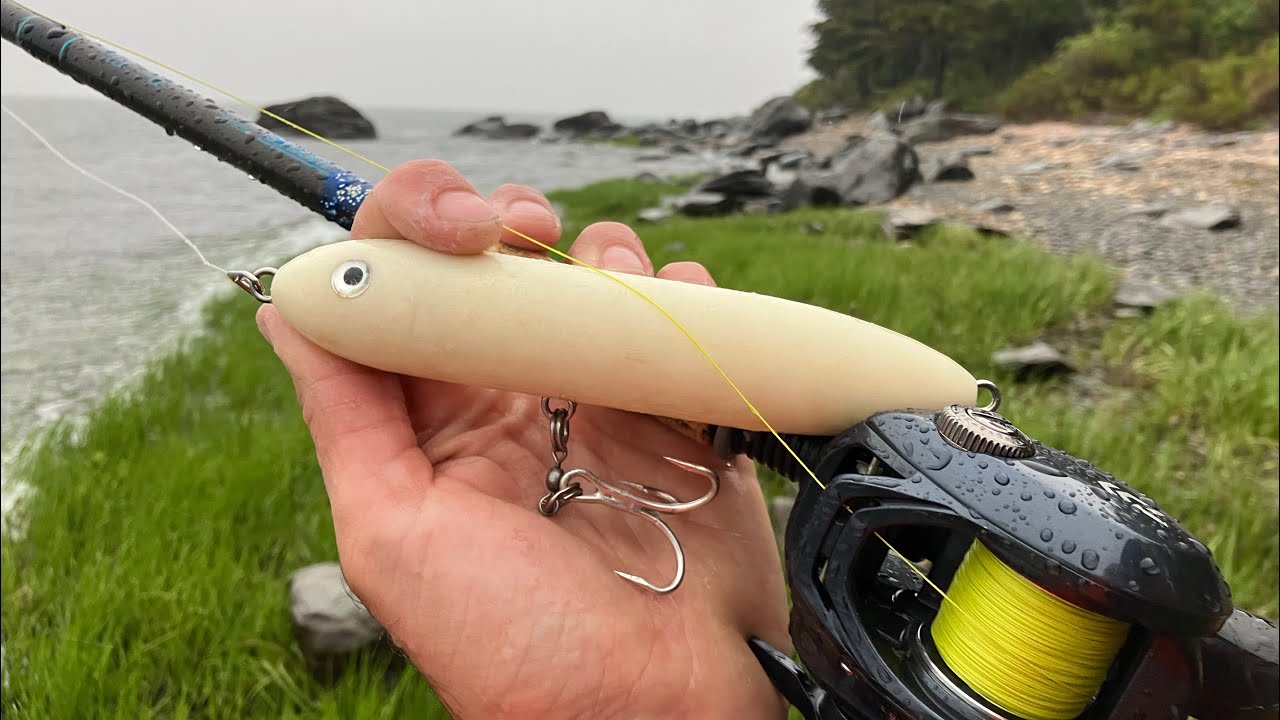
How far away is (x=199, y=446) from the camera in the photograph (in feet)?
10.0

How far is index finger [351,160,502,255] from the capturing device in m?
1.20

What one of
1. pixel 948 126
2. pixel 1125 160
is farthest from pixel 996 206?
pixel 948 126

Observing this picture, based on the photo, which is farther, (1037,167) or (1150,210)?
(1037,167)

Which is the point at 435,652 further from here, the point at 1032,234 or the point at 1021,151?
the point at 1021,151

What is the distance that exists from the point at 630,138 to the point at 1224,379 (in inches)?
1418

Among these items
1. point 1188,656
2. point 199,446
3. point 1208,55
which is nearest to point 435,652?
point 1188,656

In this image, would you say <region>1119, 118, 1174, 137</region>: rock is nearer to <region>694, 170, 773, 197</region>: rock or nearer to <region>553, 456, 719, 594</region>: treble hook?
<region>694, 170, 773, 197</region>: rock

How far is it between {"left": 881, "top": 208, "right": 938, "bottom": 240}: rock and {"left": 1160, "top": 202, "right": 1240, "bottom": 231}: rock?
1.81 meters

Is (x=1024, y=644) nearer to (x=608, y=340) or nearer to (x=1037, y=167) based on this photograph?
(x=608, y=340)

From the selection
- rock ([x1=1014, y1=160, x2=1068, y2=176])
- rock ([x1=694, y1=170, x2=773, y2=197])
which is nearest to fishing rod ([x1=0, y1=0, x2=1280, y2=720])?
rock ([x1=1014, y1=160, x2=1068, y2=176])

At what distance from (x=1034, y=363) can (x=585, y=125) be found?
38.6 meters

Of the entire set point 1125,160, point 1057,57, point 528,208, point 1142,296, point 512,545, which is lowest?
point 1142,296

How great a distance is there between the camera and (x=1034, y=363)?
129 inches

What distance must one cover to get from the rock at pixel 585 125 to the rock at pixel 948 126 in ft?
85.5
